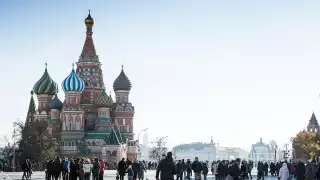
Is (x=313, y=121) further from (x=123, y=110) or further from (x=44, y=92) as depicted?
(x=44, y=92)

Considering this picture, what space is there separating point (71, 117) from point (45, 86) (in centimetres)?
1157

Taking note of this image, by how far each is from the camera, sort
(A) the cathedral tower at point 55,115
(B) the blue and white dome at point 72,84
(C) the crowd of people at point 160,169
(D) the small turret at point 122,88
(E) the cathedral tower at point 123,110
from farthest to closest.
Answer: (D) the small turret at point 122,88
(E) the cathedral tower at point 123,110
(A) the cathedral tower at point 55,115
(B) the blue and white dome at point 72,84
(C) the crowd of people at point 160,169

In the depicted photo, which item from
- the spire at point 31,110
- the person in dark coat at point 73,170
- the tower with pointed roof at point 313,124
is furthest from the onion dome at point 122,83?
the person in dark coat at point 73,170

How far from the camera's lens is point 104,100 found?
338 ft

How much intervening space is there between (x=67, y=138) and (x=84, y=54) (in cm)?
1384

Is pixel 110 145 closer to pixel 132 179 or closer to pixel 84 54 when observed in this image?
pixel 84 54

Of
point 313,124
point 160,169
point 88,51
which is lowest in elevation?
point 160,169

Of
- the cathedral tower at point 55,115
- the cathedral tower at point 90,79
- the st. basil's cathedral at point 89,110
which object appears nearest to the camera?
the st. basil's cathedral at point 89,110

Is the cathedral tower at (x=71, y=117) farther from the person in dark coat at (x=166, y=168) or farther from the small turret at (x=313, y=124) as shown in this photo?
the person in dark coat at (x=166, y=168)

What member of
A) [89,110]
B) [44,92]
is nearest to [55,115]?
[89,110]

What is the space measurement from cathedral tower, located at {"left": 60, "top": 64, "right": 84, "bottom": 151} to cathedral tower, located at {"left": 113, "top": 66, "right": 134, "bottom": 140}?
24.0 feet

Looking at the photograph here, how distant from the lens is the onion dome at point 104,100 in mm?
102812

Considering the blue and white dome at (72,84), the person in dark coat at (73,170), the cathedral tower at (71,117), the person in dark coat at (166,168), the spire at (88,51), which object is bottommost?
the person in dark coat at (73,170)

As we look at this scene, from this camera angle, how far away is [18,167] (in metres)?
72.1
